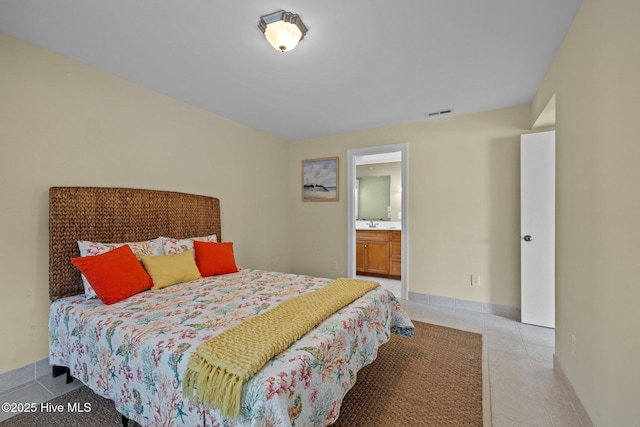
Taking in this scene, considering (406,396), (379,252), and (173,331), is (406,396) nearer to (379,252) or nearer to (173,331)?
(173,331)

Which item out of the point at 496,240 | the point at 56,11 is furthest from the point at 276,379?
the point at 496,240

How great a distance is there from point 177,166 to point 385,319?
2.61 metres

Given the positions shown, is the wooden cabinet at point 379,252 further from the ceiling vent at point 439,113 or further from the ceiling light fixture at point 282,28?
the ceiling light fixture at point 282,28

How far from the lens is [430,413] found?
1704 mm

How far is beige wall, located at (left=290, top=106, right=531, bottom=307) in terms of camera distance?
3.28m

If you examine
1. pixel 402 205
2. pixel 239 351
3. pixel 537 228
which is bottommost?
pixel 239 351

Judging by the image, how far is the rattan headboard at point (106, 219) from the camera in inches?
82.7

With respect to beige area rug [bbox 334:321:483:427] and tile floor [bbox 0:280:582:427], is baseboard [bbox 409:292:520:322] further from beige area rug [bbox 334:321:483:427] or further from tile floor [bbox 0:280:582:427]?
beige area rug [bbox 334:321:483:427]

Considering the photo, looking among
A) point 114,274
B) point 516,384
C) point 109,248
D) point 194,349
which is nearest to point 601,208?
point 516,384

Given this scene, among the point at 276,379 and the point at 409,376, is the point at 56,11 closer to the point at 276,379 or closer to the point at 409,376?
the point at 276,379

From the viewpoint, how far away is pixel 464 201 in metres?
3.52

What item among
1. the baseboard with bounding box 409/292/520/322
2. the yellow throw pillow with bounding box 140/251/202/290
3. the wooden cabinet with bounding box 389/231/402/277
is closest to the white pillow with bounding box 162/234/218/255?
the yellow throw pillow with bounding box 140/251/202/290

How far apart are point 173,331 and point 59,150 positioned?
1.81m

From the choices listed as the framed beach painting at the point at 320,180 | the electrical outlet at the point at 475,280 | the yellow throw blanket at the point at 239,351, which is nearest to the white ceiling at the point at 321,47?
the framed beach painting at the point at 320,180
